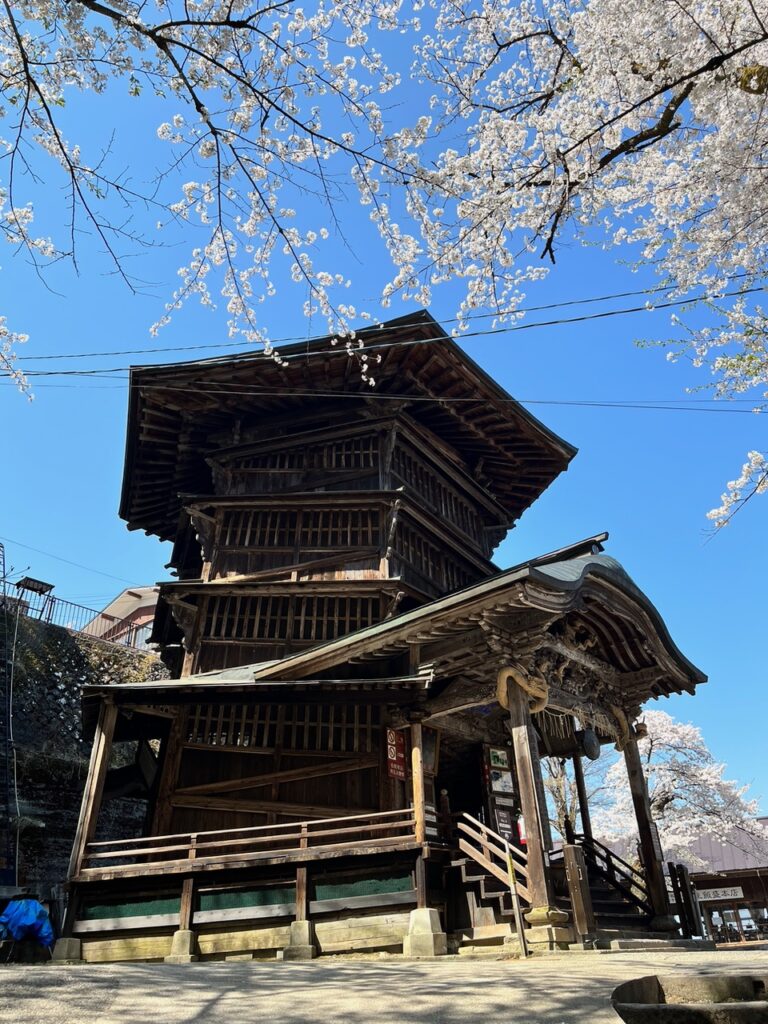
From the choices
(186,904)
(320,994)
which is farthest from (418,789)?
(320,994)

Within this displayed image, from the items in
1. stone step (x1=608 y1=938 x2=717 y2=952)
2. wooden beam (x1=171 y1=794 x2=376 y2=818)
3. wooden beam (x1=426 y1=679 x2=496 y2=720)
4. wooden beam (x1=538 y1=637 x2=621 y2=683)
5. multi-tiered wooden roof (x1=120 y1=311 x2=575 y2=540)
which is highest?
multi-tiered wooden roof (x1=120 y1=311 x2=575 y2=540)

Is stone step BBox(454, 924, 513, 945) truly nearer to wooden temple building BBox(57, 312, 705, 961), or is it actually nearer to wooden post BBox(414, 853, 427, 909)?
wooden temple building BBox(57, 312, 705, 961)

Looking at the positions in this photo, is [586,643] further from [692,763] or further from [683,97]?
[692,763]

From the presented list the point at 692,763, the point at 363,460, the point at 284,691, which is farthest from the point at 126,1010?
the point at 692,763

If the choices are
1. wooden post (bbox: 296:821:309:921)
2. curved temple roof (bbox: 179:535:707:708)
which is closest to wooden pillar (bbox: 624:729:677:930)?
curved temple roof (bbox: 179:535:707:708)

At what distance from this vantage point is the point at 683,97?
678 cm

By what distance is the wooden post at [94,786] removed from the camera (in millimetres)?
11291

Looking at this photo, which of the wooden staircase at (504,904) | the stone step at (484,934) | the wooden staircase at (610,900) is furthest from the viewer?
the wooden staircase at (610,900)

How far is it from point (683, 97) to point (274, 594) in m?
11.1

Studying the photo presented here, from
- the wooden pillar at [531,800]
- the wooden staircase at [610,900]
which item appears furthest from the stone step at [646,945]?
the wooden pillar at [531,800]

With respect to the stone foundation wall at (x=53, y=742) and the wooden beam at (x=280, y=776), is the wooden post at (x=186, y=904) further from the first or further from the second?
the stone foundation wall at (x=53, y=742)

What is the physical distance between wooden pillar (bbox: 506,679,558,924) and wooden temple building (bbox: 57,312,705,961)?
→ 0.03 metres

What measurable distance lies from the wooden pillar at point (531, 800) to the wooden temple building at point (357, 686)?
0.11ft

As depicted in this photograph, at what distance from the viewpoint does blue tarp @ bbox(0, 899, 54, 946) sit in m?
9.03
